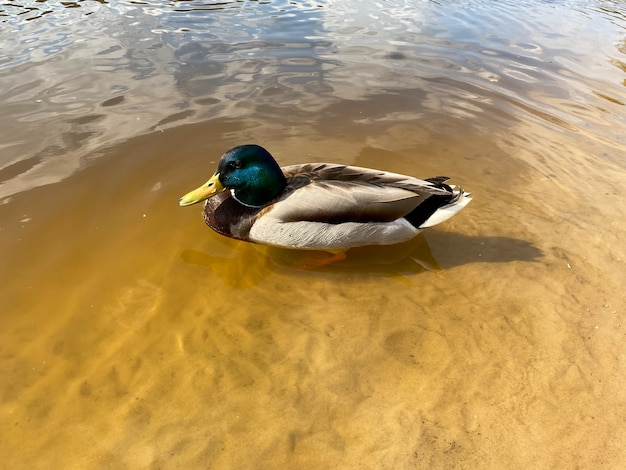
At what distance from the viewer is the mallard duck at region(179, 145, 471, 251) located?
153 inches

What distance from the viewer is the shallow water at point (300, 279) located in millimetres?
2855

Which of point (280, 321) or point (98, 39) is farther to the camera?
point (98, 39)

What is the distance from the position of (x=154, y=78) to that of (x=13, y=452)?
574 cm

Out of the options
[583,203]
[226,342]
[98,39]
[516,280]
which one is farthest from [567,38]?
[226,342]

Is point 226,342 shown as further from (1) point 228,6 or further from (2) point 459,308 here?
(1) point 228,6

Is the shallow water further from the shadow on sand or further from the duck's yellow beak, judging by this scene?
the duck's yellow beak

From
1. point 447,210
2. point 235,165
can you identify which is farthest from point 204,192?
point 447,210

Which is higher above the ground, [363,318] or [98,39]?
[98,39]

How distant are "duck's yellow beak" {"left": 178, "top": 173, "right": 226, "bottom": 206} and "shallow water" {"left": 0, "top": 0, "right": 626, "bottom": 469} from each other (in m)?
0.55

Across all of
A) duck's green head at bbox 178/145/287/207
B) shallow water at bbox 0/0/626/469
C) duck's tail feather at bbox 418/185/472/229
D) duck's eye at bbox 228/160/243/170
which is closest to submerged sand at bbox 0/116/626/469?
shallow water at bbox 0/0/626/469

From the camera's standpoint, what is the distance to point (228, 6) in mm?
10898

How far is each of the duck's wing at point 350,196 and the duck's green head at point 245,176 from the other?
0.17 m

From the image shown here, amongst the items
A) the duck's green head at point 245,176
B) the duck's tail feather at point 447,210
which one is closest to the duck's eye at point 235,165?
the duck's green head at point 245,176

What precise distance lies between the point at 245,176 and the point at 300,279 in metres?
0.99
